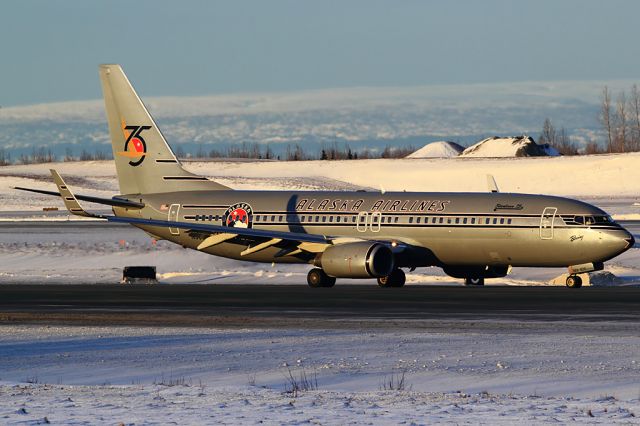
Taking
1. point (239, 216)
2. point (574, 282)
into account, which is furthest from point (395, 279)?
point (239, 216)

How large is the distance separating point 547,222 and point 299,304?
12109mm

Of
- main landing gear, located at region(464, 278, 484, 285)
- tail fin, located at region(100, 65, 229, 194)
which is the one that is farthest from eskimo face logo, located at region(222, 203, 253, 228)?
main landing gear, located at region(464, 278, 484, 285)

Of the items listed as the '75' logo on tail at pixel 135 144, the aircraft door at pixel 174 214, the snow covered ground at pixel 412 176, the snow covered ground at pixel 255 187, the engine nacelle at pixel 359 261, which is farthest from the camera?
the snow covered ground at pixel 412 176

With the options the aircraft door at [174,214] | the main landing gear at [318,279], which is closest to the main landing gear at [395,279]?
the main landing gear at [318,279]

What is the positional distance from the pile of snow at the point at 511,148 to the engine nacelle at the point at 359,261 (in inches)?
5332

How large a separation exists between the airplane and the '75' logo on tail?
0.14 feet

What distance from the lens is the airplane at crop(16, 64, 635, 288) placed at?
1797 inches

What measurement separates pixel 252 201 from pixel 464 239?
9.85 metres

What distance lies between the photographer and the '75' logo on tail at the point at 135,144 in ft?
181

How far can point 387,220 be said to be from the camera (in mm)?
48906

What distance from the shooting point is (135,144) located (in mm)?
55500

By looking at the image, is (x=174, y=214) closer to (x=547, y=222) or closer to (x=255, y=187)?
(x=547, y=222)

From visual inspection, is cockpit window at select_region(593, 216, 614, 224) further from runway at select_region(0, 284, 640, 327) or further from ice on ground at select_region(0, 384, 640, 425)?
ice on ground at select_region(0, 384, 640, 425)

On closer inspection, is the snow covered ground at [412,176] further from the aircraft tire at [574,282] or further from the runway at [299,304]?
the aircraft tire at [574,282]
